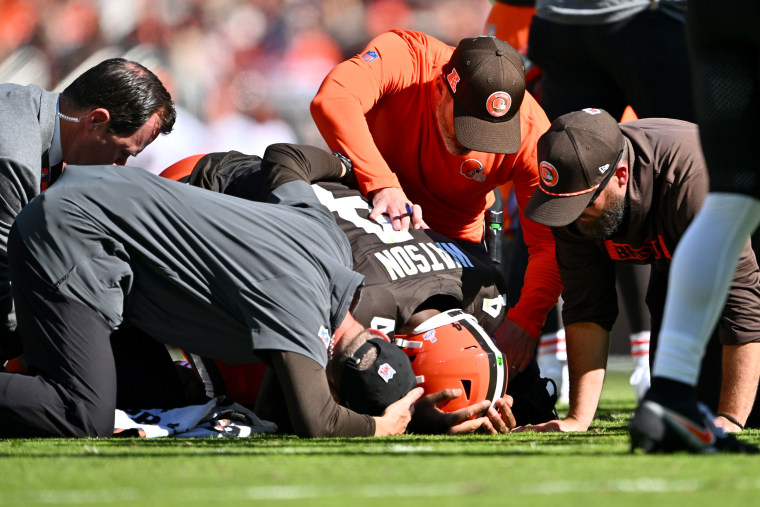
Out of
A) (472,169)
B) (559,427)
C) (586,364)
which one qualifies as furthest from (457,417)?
(472,169)

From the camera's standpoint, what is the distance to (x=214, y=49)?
8852mm

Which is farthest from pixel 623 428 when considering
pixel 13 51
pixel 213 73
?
pixel 13 51

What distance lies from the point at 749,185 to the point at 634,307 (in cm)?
294

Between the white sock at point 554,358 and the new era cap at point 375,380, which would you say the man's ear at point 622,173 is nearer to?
the new era cap at point 375,380

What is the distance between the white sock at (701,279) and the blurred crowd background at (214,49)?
21.1 feet

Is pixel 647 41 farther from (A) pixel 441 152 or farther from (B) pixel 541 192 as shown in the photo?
(B) pixel 541 192

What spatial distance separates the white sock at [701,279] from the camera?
2.59m

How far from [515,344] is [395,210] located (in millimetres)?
732

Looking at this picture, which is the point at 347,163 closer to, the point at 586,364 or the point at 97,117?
the point at 97,117

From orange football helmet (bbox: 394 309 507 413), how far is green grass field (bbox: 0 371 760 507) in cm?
70

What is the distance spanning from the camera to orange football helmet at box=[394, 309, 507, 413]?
4.00 meters

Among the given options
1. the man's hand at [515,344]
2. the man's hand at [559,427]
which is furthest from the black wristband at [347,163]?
the man's hand at [559,427]

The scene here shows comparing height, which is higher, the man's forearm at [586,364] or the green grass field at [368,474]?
the green grass field at [368,474]

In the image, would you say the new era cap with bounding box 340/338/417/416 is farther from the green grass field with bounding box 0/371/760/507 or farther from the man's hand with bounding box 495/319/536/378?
the man's hand with bounding box 495/319/536/378
